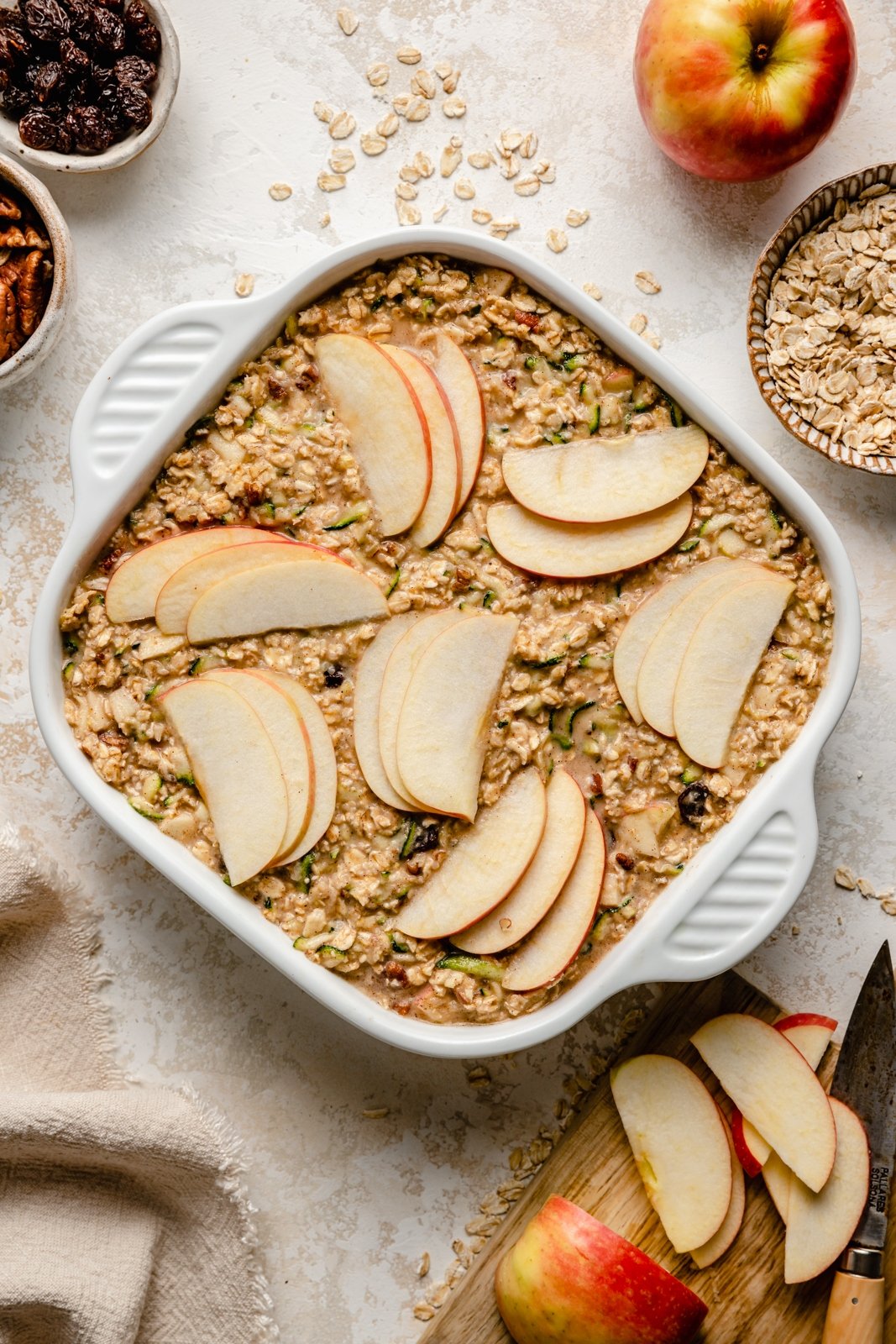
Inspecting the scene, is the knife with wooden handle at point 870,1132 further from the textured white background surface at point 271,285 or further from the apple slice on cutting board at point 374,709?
the apple slice on cutting board at point 374,709

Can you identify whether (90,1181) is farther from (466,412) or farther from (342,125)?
(342,125)

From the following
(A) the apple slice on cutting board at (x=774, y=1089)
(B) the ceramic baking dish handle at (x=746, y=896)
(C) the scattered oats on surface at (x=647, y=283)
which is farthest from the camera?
(C) the scattered oats on surface at (x=647, y=283)

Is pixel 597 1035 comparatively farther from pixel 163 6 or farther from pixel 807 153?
pixel 163 6

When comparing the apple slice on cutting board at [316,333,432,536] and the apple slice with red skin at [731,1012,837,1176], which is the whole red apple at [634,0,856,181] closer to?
the apple slice on cutting board at [316,333,432,536]

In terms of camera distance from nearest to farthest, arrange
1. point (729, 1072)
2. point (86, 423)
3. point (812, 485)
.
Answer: point (86, 423)
point (729, 1072)
point (812, 485)

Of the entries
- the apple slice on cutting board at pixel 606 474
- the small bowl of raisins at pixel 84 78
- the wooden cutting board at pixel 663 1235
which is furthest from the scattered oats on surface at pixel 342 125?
the wooden cutting board at pixel 663 1235

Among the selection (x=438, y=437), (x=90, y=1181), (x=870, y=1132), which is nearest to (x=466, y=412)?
(x=438, y=437)

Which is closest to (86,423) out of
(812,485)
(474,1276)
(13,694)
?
(13,694)
